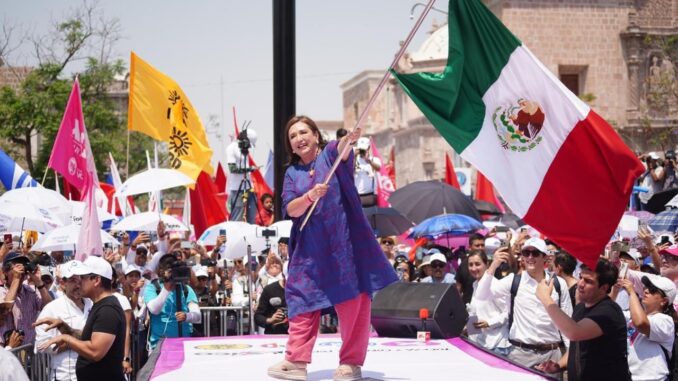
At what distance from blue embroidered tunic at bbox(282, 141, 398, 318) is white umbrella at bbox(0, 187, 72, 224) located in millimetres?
8254

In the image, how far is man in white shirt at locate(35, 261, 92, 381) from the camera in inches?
395

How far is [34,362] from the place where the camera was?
986 centimetres

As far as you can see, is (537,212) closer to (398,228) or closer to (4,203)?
(4,203)

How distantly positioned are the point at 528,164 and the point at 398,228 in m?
10.4

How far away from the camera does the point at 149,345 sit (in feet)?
42.1

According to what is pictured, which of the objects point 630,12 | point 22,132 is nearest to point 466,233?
point 22,132

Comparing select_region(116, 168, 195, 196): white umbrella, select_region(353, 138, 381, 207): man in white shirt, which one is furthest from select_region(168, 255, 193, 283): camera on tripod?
select_region(353, 138, 381, 207): man in white shirt

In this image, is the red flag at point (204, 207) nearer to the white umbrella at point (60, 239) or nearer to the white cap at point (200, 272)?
the white umbrella at point (60, 239)

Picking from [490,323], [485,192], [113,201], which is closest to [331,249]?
[490,323]

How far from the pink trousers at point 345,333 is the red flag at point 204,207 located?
13.2 meters

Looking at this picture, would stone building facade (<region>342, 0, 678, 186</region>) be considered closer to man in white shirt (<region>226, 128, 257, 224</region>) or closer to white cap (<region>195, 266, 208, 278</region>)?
man in white shirt (<region>226, 128, 257, 224</region>)

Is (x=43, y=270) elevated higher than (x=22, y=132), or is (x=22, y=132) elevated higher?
(x=22, y=132)

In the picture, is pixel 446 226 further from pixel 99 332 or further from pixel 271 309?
pixel 99 332

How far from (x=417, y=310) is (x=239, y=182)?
862 cm
